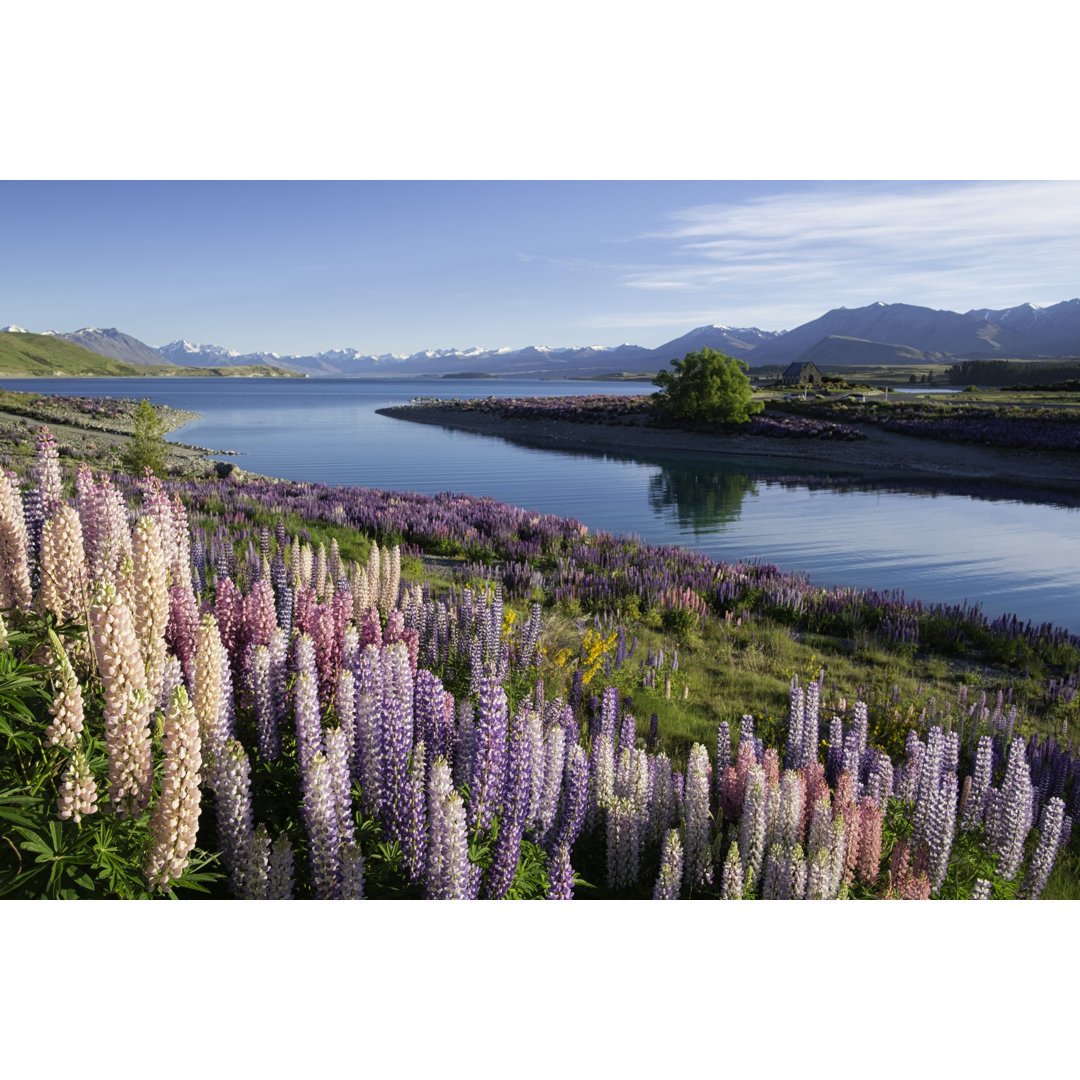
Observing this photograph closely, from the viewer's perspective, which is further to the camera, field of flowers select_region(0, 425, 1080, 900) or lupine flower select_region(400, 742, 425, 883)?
lupine flower select_region(400, 742, 425, 883)

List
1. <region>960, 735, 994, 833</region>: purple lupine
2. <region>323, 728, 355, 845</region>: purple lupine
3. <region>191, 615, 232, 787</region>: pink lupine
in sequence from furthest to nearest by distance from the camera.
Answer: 1. <region>960, 735, 994, 833</region>: purple lupine
2. <region>191, 615, 232, 787</region>: pink lupine
3. <region>323, 728, 355, 845</region>: purple lupine

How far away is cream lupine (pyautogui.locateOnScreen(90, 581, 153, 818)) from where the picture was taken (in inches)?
112

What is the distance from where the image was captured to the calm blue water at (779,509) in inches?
821

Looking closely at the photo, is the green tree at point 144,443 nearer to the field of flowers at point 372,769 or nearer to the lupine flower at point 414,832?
the field of flowers at point 372,769

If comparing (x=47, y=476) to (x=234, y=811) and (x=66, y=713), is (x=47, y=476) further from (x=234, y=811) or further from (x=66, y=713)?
(x=234, y=811)

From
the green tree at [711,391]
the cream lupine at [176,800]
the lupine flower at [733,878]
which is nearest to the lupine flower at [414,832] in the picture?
the cream lupine at [176,800]

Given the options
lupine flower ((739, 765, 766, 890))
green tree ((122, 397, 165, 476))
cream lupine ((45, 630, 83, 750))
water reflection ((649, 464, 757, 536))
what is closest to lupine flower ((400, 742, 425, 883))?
cream lupine ((45, 630, 83, 750))

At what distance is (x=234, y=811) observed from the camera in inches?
130

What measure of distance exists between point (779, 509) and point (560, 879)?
31.2m

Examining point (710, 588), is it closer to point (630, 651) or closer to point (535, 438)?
point (630, 651)

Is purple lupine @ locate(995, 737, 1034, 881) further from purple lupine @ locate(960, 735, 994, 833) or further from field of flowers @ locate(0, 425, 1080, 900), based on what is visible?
purple lupine @ locate(960, 735, 994, 833)

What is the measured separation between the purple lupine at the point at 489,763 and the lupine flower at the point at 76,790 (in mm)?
1751

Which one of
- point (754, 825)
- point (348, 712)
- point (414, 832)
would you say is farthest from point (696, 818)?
point (348, 712)

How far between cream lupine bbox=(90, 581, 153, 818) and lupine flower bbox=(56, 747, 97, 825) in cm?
12
